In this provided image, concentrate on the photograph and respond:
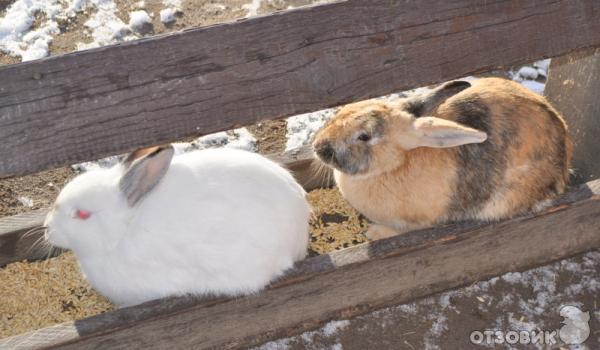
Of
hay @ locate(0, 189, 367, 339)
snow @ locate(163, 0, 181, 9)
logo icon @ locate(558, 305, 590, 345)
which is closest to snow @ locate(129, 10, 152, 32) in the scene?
snow @ locate(163, 0, 181, 9)

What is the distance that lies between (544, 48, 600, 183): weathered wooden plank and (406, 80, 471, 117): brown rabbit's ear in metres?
0.84

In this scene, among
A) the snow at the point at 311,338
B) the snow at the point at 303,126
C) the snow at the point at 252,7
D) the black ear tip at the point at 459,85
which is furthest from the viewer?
the snow at the point at 252,7

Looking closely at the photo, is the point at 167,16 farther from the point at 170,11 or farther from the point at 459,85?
the point at 459,85

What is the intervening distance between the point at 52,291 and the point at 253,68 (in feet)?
6.62

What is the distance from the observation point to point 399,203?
125 inches

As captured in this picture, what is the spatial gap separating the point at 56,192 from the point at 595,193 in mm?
3180

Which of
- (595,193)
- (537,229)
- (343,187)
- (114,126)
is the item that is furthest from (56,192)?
(595,193)

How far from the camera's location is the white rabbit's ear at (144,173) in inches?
94.7

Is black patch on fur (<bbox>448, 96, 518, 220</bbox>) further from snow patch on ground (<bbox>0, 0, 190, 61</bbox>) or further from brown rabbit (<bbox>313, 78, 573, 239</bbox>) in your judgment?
snow patch on ground (<bbox>0, 0, 190, 61</bbox>)

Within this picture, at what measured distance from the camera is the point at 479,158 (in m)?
2.95

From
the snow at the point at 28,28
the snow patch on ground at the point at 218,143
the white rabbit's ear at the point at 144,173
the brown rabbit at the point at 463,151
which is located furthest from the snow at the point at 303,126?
the snow at the point at 28,28

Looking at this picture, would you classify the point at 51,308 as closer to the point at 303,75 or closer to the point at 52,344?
the point at 52,344

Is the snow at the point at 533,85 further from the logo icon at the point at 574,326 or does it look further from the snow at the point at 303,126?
the logo icon at the point at 574,326

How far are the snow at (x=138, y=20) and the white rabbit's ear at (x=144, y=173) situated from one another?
2.82 meters
